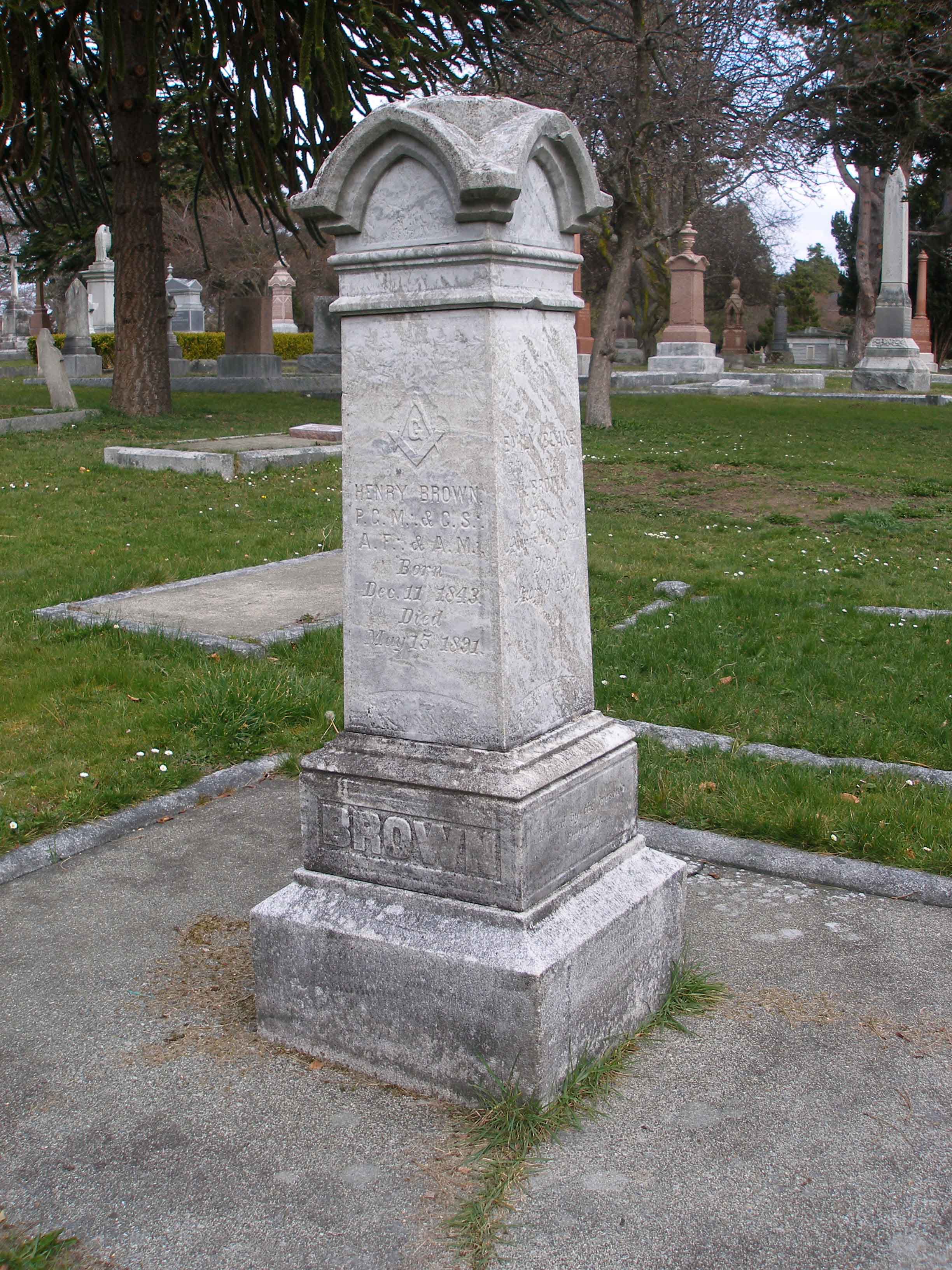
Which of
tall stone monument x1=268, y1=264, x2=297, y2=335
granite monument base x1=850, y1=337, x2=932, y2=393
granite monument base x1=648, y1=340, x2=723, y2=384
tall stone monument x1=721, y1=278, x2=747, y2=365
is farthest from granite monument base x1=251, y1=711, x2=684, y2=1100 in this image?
tall stone monument x1=721, y1=278, x2=747, y2=365

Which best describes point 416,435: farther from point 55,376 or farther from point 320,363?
point 320,363

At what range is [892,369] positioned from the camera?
28.7 metres

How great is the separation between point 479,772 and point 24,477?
32.5 feet

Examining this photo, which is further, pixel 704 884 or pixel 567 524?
pixel 704 884

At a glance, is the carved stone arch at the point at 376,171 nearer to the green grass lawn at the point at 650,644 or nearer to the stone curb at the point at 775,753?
the stone curb at the point at 775,753

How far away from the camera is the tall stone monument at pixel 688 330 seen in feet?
97.8

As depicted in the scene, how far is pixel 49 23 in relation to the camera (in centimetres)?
1426

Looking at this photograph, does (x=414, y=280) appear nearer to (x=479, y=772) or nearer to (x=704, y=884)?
(x=479, y=772)

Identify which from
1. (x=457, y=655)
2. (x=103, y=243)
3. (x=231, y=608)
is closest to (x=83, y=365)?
(x=103, y=243)

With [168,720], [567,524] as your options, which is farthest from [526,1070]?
[168,720]

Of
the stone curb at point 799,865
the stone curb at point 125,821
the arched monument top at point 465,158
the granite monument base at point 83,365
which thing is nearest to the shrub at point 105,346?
the granite monument base at point 83,365

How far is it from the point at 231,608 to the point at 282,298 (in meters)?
38.4

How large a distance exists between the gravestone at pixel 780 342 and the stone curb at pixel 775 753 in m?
43.3

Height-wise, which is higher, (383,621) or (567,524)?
(567,524)
